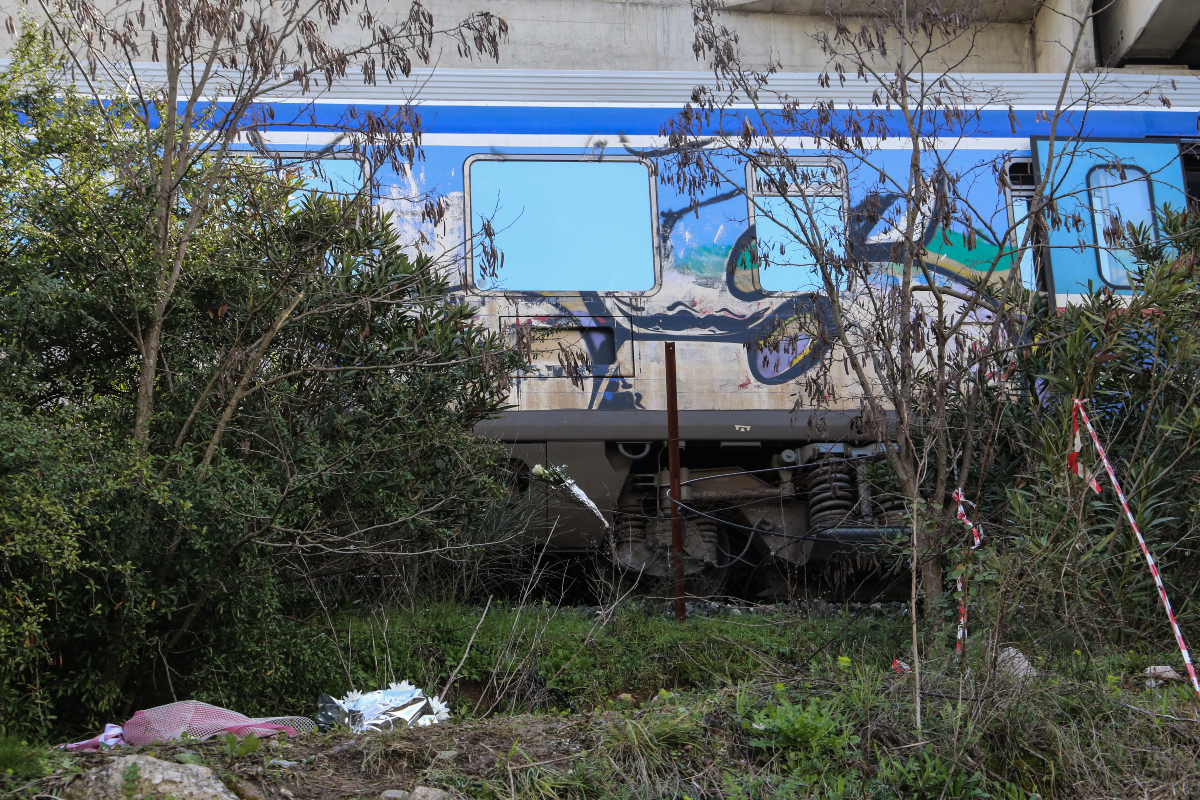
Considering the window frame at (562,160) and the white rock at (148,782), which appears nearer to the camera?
the white rock at (148,782)

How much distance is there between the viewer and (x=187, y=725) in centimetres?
439

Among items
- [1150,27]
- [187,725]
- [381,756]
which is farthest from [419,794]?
[1150,27]

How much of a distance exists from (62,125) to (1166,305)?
19.5 feet

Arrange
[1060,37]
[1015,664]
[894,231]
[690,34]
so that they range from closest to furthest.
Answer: [1015,664], [894,231], [1060,37], [690,34]

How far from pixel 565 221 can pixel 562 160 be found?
464 millimetres

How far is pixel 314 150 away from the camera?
7.43 metres

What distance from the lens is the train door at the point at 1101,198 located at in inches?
305

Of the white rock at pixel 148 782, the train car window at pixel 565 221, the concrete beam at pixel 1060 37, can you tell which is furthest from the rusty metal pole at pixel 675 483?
the concrete beam at pixel 1060 37

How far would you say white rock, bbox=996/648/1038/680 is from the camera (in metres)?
4.36

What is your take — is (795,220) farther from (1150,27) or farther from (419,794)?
(1150,27)

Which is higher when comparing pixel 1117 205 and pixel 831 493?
pixel 1117 205

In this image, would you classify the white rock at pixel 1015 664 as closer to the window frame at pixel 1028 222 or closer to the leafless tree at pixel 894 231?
the leafless tree at pixel 894 231

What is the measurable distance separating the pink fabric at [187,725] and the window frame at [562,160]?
356cm

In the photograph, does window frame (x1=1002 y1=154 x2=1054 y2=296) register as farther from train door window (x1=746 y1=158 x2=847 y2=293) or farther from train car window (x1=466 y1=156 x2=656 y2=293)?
train car window (x1=466 y1=156 x2=656 y2=293)
